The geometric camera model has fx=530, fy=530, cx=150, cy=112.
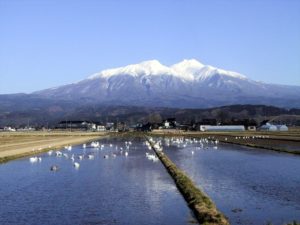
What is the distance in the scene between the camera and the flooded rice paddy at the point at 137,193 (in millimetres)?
15734

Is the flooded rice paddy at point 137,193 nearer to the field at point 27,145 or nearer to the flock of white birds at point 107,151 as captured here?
the flock of white birds at point 107,151

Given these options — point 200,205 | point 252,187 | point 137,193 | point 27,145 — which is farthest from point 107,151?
point 200,205

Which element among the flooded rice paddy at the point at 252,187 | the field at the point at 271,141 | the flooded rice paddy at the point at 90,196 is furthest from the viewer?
the field at the point at 271,141

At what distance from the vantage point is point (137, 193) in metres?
20.5

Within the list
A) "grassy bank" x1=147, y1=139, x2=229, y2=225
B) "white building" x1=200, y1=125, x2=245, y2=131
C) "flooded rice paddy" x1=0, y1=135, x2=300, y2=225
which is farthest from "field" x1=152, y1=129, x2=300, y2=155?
"white building" x1=200, y1=125, x2=245, y2=131

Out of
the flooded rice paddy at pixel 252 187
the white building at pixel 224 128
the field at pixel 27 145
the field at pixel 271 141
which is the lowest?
the flooded rice paddy at pixel 252 187

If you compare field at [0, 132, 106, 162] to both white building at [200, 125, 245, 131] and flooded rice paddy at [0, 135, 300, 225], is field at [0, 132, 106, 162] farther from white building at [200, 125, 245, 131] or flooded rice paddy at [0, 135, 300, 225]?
white building at [200, 125, 245, 131]

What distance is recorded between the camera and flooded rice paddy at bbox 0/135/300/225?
15.7m

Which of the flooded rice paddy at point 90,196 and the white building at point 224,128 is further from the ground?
the white building at point 224,128

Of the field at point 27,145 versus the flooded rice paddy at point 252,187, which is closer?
the flooded rice paddy at point 252,187

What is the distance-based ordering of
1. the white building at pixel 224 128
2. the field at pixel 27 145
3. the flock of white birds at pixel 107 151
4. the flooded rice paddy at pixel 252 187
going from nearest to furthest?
the flooded rice paddy at pixel 252 187 < the flock of white birds at pixel 107 151 < the field at pixel 27 145 < the white building at pixel 224 128

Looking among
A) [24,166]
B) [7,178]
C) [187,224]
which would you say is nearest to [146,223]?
[187,224]

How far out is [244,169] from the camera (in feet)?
97.7

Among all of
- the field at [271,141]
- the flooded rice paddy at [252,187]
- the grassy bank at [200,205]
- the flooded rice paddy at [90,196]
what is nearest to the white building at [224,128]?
the field at [271,141]
